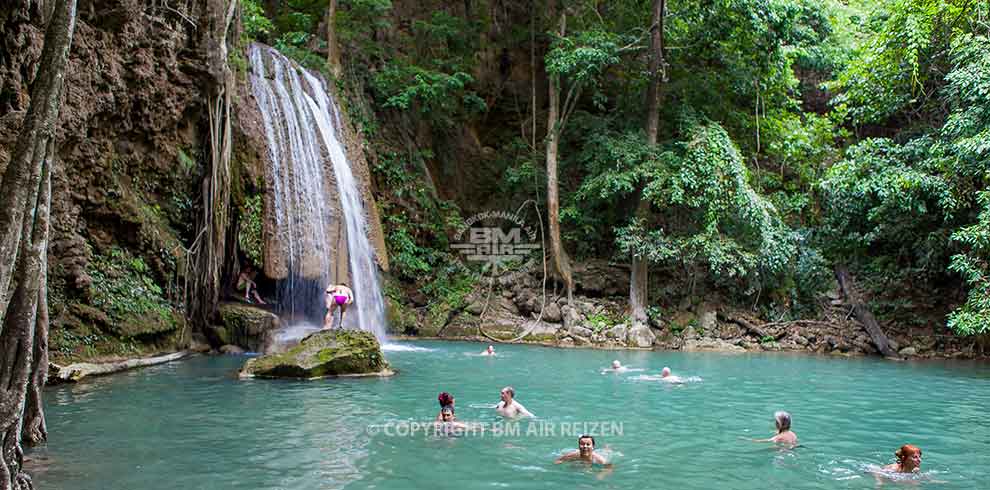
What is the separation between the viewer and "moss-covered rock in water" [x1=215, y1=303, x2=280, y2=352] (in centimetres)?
1334

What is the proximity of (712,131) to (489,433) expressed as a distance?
41.5 feet

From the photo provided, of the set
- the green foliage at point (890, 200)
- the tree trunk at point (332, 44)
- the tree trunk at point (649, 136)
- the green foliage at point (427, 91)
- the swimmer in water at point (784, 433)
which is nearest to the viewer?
the swimmer in water at point (784, 433)

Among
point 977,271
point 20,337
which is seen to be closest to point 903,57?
point 977,271

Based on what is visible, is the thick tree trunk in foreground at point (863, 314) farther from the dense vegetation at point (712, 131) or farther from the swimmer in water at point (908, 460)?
the swimmer in water at point (908, 460)

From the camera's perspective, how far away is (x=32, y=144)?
4711 mm

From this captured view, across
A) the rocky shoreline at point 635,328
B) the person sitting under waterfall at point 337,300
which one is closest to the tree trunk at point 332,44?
the rocky shoreline at point 635,328

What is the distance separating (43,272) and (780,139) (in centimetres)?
1862

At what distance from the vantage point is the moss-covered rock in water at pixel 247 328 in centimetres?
1334

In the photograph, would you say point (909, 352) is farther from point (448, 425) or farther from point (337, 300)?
point (448, 425)

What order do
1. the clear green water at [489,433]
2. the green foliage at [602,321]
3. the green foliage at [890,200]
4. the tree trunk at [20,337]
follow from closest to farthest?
the tree trunk at [20,337] → the clear green water at [489,433] → the green foliage at [890,200] → the green foliage at [602,321]

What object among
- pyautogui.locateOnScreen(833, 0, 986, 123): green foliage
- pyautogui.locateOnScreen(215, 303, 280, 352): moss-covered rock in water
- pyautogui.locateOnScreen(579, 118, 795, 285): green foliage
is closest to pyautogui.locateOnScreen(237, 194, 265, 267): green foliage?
pyautogui.locateOnScreen(215, 303, 280, 352): moss-covered rock in water

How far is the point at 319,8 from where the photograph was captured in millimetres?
22812

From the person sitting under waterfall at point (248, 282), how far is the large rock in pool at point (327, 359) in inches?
159

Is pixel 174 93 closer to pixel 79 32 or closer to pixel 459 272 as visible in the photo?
pixel 79 32
